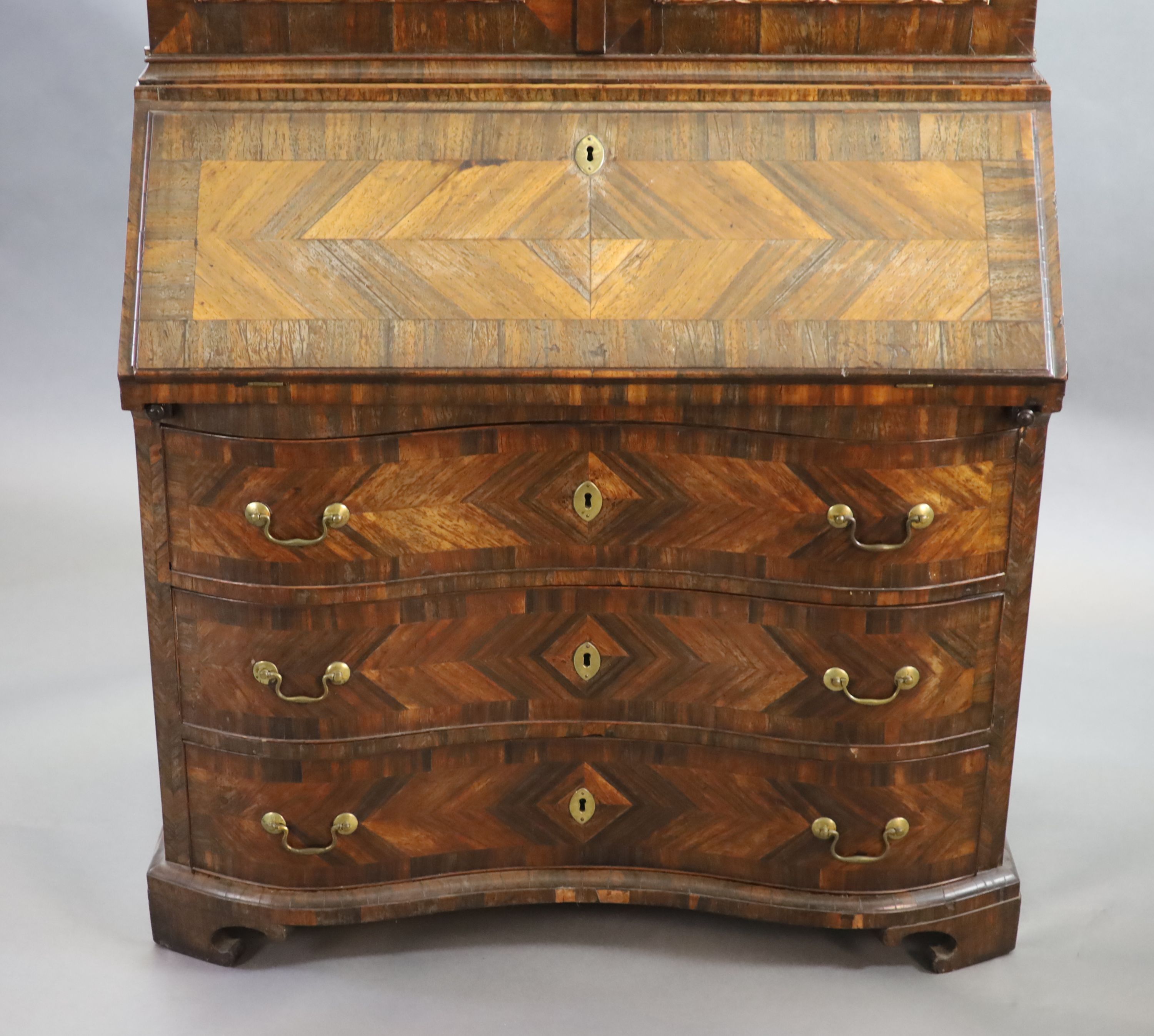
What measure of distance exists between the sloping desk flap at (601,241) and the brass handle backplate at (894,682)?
505mm

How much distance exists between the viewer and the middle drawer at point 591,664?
2672 millimetres

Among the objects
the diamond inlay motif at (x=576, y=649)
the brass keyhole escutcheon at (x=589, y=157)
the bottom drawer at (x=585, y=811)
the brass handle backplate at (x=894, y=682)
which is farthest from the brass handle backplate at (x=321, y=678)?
the brass keyhole escutcheon at (x=589, y=157)

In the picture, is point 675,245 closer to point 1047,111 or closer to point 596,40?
point 596,40

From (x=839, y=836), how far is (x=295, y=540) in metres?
1.05

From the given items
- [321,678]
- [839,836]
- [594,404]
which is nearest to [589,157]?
[594,404]

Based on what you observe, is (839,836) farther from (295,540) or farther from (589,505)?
(295,540)

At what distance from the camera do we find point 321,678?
2.70 metres

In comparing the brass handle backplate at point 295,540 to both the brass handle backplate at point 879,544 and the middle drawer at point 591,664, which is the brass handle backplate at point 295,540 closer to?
the middle drawer at point 591,664

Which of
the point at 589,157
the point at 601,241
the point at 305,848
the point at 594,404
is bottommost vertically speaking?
the point at 305,848

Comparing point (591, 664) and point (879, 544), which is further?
point (591, 664)

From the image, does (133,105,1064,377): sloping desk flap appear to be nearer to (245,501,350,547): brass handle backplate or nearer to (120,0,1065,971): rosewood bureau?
(120,0,1065,971): rosewood bureau

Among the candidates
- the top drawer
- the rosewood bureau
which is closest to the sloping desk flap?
the rosewood bureau

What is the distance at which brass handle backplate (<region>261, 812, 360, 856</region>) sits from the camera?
2768 mm

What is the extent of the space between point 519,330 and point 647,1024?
3.86 ft
